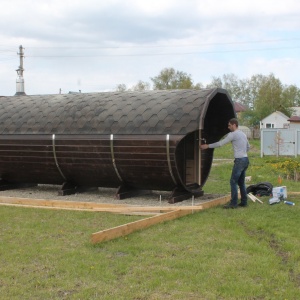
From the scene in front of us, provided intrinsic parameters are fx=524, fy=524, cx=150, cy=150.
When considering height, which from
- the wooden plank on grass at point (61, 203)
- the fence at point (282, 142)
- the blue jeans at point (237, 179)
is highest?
the fence at point (282, 142)

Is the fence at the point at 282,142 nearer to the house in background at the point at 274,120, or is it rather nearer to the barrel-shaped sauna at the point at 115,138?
the barrel-shaped sauna at the point at 115,138

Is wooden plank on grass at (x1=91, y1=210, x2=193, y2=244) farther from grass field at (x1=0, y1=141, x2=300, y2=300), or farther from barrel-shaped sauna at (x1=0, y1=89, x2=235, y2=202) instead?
barrel-shaped sauna at (x1=0, y1=89, x2=235, y2=202)

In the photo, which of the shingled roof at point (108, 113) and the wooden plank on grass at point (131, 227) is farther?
the shingled roof at point (108, 113)

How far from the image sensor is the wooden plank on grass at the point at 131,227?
25.7ft

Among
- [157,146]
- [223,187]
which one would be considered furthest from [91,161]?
[223,187]

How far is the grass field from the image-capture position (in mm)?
5855

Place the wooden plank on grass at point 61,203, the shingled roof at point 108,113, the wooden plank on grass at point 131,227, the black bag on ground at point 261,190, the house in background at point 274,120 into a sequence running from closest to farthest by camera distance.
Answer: the wooden plank on grass at point 131,227
the wooden plank on grass at point 61,203
the shingled roof at point 108,113
the black bag on ground at point 261,190
the house in background at point 274,120

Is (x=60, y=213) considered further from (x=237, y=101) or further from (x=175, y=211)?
(x=237, y=101)

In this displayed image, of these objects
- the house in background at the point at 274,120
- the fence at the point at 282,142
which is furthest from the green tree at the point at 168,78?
the fence at the point at 282,142

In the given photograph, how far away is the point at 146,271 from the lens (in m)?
6.52

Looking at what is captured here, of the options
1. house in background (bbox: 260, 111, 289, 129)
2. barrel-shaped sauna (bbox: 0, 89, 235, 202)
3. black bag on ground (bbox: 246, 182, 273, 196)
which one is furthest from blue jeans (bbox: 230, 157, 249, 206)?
house in background (bbox: 260, 111, 289, 129)

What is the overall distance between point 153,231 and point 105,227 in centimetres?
94

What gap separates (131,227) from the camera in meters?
8.53

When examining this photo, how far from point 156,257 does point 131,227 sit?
4.71ft
